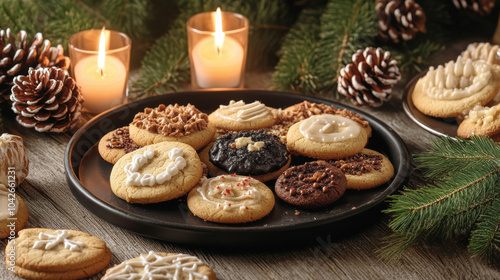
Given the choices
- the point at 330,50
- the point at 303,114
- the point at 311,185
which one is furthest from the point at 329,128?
the point at 330,50

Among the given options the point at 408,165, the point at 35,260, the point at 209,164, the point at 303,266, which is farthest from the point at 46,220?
the point at 408,165

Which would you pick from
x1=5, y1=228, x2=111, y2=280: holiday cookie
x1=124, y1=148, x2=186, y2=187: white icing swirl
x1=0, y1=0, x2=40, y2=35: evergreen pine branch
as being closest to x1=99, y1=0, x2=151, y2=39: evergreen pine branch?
x1=0, y1=0, x2=40, y2=35: evergreen pine branch

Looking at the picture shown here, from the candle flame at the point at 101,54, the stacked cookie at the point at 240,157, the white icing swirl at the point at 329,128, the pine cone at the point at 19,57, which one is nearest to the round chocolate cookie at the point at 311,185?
the stacked cookie at the point at 240,157

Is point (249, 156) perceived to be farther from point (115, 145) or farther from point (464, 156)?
point (464, 156)

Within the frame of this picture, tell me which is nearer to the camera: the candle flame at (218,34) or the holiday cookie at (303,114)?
the holiday cookie at (303,114)

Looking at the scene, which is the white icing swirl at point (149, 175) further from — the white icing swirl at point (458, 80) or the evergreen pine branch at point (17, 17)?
the evergreen pine branch at point (17, 17)

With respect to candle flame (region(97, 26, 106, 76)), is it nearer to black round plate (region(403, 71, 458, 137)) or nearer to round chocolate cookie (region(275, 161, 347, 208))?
→ round chocolate cookie (region(275, 161, 347, 208))
